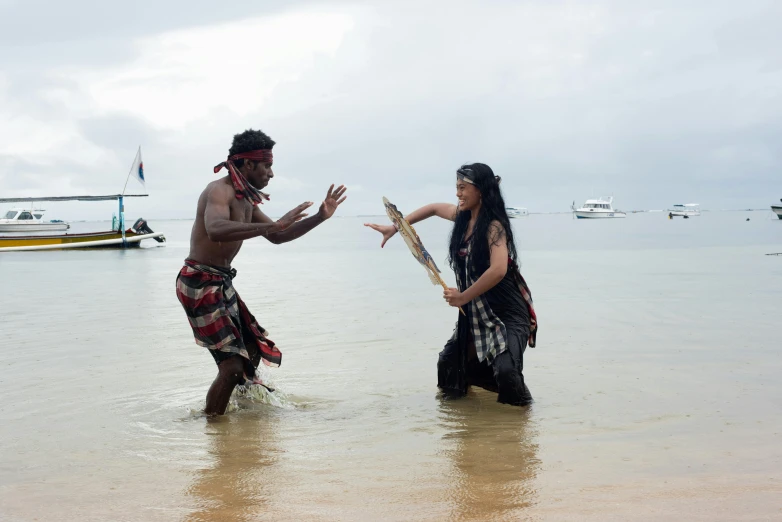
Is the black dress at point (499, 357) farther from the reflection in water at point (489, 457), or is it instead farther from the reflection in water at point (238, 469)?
the reflection in water at point (238, 469)

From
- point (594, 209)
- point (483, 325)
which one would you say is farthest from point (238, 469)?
point (594, 209)

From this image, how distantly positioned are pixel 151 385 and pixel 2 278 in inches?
640

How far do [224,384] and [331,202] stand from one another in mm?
1327

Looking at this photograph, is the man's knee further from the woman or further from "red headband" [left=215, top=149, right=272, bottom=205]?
the woman

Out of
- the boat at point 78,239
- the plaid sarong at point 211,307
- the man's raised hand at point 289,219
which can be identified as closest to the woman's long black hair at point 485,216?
the man's raised hand at point 289,219

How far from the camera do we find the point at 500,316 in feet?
18.6

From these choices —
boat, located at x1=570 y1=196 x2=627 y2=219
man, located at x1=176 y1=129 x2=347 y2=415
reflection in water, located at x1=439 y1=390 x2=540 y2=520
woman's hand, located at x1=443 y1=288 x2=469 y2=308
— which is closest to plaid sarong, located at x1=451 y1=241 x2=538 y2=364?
woman's hand, located at x1=443 y1=288 x2=469 y2=308

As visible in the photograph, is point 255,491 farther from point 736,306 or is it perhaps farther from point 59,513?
point 736,306

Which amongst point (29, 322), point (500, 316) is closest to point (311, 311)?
point (29, 322)

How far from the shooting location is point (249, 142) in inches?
206

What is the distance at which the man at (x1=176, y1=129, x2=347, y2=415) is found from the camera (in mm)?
5156

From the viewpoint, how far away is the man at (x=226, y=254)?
5156 mm

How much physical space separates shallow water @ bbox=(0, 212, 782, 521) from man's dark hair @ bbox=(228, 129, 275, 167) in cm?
166

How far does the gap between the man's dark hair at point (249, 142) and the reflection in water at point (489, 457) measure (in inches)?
81.6
